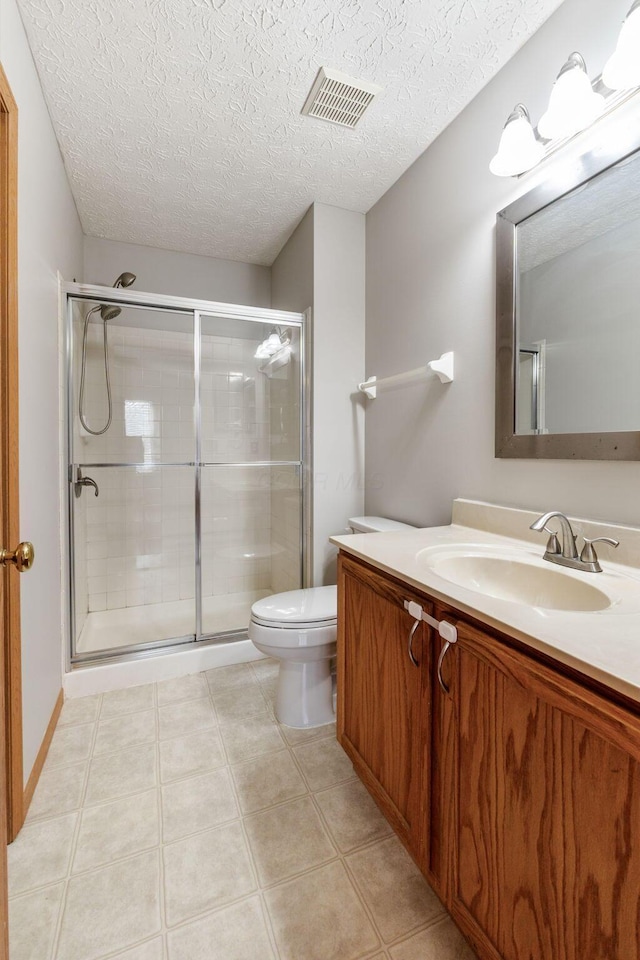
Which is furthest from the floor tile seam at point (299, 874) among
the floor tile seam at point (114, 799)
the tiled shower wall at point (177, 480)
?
the tiled shower wall at point (177, 480)

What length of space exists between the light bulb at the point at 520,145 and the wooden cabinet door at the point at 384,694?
50.2 inches

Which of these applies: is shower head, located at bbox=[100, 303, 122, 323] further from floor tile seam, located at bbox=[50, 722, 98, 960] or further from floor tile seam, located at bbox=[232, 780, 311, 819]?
floor tile seam, located at bbox=[232, 780, 311, 819]

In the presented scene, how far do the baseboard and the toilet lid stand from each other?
838 mm

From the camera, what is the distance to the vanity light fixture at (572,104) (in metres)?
0.96

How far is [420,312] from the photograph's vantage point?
1888 millimetres

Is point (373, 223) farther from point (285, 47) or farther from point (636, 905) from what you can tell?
point (636, 905)

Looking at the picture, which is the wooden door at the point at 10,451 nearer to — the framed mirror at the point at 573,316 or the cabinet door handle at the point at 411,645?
the cabinet door handle at the point at 411,645

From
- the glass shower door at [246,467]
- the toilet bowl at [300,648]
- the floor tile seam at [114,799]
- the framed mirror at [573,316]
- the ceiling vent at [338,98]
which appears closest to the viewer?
the framed mirror at [573,316]

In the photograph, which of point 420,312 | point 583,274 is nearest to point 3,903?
point 583,274

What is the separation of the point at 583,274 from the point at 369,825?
1723 mm

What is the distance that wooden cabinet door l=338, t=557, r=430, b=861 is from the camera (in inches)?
39.0

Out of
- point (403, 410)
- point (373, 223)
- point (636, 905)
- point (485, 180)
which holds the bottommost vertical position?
point (636, 905)

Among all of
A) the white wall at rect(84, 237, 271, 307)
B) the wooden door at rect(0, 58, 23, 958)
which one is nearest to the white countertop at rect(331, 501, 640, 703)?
the wooden door at rect(0, 58, 23, 958)

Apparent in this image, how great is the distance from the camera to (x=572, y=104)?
42.3 inches
